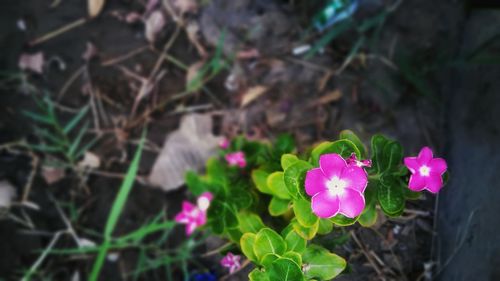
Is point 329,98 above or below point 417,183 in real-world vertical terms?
above

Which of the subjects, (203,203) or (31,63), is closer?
(203,203)

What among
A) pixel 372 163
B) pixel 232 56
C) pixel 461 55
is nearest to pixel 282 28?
pixel 232 56

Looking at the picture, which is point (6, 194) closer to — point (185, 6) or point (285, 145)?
point (185, 6)

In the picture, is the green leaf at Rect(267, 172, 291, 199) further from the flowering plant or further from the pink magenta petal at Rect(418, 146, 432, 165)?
the pink magenta petal at Rect(418, 146, 432, 165)

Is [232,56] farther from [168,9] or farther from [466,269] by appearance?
[466,269]

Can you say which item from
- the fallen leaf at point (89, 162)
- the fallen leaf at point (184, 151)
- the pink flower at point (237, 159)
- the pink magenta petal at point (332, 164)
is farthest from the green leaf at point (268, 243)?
the fallen leaf at point (89, 162)

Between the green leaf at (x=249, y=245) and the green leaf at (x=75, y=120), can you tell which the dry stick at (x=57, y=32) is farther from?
the green leaf at (x=249, y=245)

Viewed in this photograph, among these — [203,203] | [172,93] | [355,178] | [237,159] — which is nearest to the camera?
[355,178]

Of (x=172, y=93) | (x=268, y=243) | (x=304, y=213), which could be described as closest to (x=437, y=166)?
(x=304, y=213)
